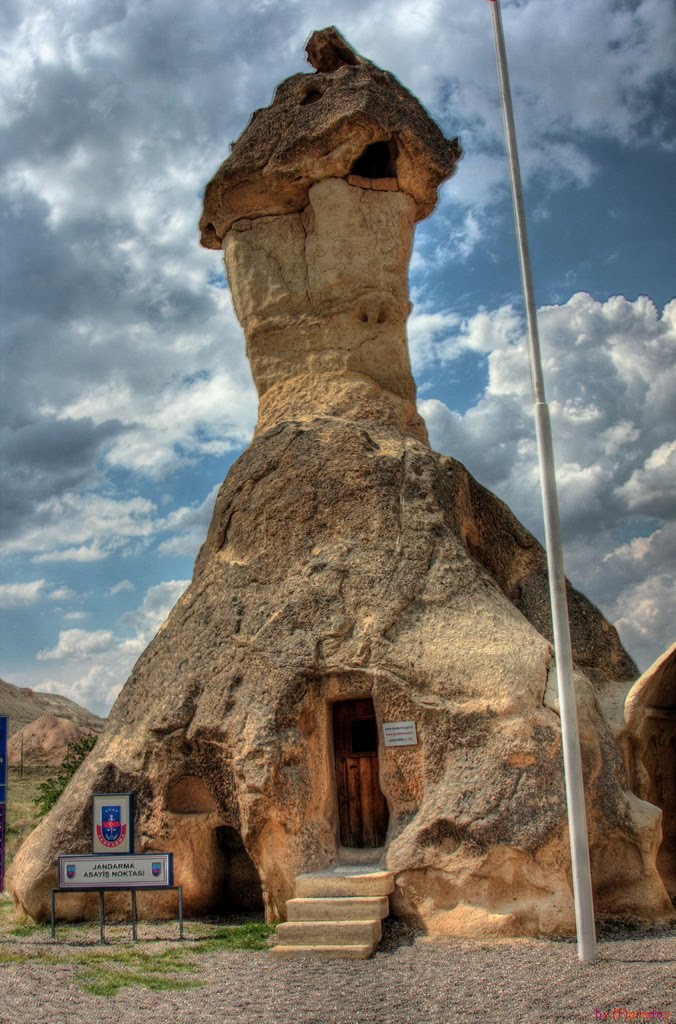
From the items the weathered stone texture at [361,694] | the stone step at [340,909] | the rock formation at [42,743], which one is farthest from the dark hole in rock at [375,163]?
the rock formation at [42,743]

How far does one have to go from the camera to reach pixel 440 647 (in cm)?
1159

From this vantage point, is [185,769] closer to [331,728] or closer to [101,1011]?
[331,728]

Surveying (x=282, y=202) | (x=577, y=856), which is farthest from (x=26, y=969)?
(x=282, y=202)

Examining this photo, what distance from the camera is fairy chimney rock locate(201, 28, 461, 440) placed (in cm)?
1521

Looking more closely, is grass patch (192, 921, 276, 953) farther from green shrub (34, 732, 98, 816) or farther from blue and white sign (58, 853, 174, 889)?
green shrub (34, 732, 98, 816)

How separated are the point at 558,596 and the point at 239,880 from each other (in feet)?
20.8

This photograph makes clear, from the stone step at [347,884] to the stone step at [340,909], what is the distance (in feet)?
0.34

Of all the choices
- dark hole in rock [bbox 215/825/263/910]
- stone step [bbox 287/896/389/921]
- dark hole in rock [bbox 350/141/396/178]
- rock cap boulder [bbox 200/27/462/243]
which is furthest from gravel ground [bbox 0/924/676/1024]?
dark hole in rock [bbox 350/141/396/178]

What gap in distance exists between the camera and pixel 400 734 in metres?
11.4

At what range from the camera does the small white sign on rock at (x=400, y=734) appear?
37.1 ft

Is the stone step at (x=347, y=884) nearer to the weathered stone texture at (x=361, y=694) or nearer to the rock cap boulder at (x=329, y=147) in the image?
the weathered stone texture at (x=361, y=694)

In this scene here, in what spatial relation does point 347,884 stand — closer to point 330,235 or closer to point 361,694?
point 361,694

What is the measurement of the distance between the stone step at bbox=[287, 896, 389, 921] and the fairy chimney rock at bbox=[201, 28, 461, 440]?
6863mm

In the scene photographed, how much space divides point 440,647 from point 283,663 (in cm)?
191
